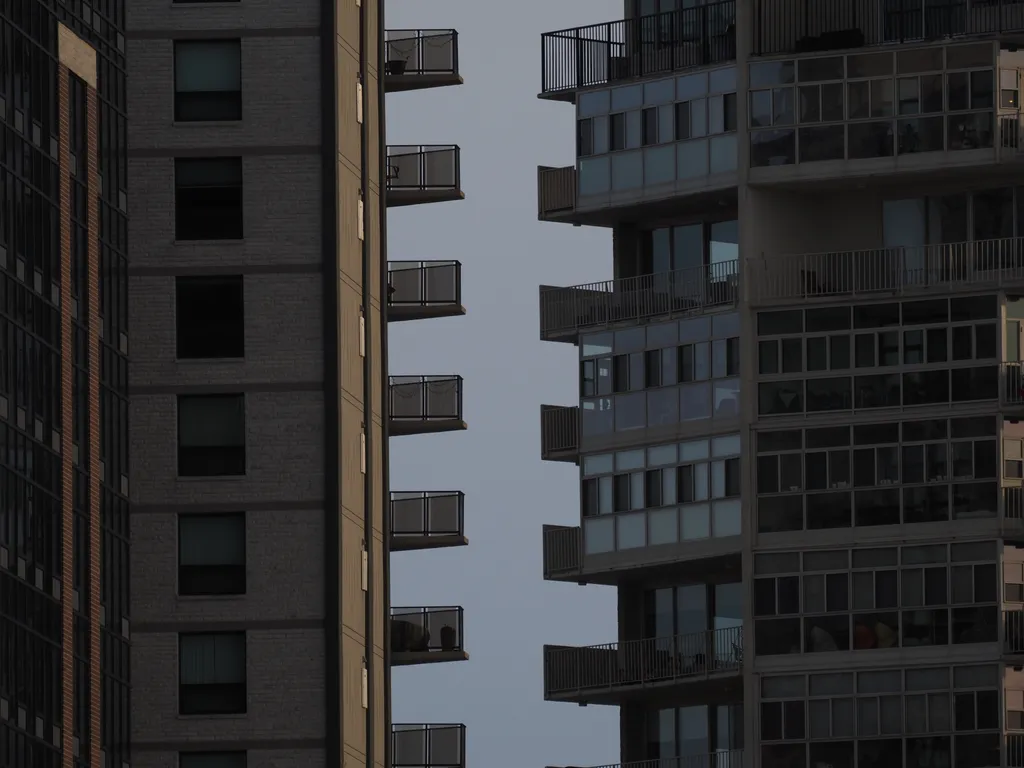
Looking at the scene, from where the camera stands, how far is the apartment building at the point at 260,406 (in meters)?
116

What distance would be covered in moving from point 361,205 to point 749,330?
12.9 meters

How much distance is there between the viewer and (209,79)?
11988cm

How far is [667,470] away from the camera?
429ft

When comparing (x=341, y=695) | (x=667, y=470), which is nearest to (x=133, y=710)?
(x=341, y=695)

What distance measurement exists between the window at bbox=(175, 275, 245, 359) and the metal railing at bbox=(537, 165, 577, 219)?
18.1m

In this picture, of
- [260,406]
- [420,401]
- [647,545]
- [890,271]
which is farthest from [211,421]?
[890,271]

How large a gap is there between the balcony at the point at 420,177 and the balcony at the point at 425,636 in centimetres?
1031

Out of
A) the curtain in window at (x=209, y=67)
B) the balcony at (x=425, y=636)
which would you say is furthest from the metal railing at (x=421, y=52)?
the balcony at (x=425, y=636)

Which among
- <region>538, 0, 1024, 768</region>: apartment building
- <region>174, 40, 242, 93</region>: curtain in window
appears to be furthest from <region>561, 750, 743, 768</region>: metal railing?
<region>174, 40, 242, 93</region>: curtain in window

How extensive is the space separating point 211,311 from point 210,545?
5604mm

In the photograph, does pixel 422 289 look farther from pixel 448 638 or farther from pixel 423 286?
pixel 448 638

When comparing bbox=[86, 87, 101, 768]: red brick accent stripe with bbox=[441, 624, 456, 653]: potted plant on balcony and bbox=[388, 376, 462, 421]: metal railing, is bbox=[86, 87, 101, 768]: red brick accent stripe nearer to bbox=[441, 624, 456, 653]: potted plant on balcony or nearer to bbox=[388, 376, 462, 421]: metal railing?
bbox=[388, 376, 462, 421]: metal railing

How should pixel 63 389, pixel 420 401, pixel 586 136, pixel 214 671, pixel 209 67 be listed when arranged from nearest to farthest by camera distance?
pixel 63 389
pixel 214 671
pixel 209 67
pixel 420 401
pixel 586 136

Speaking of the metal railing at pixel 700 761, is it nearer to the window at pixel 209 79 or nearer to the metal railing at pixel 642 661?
the metal railing at pixel 642 661
